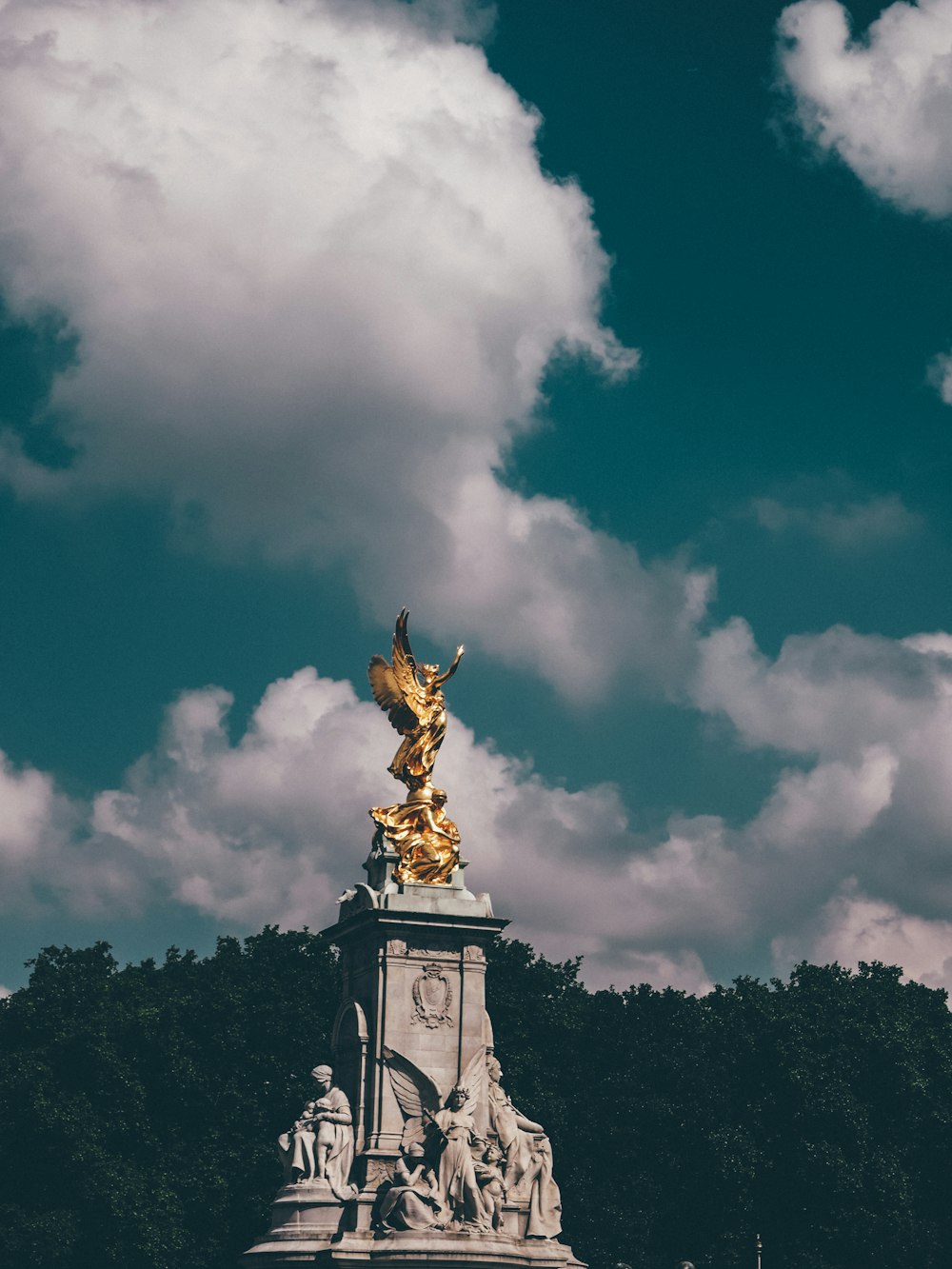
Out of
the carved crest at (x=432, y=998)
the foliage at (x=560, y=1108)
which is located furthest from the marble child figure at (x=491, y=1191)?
the foliage at (x=560, y=1108)

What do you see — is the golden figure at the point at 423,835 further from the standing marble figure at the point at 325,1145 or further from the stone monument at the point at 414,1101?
the standing marble figure at the point at 325,1145

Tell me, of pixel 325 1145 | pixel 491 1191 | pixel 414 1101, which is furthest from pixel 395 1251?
pixel 414 1101

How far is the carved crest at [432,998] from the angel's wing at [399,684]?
499 cm

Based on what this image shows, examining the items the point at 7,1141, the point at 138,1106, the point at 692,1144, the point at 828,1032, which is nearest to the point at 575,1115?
the point at 692,1144

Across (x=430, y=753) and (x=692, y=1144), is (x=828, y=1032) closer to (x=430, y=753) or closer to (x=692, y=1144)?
(x=692, y=1144)

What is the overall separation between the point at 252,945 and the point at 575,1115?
1143 cm

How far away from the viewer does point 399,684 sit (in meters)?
38.4

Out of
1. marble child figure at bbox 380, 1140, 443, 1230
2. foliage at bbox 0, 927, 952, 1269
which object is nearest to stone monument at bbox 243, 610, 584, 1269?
marble child figure at bbox 380, 1140, 443, 1230

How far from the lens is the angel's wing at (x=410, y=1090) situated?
35.1 meters

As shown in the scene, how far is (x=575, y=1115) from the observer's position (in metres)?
59.1

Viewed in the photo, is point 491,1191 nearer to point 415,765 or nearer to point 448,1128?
point 448,1128

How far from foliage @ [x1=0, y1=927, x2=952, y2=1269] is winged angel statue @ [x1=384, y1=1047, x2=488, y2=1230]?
1993 centimetres

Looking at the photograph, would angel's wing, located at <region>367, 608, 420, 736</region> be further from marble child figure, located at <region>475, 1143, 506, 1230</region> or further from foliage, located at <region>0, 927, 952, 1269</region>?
foliage, located at <region>0, 927, 952, 1269</region>

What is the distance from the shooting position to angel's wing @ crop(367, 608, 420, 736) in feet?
125
